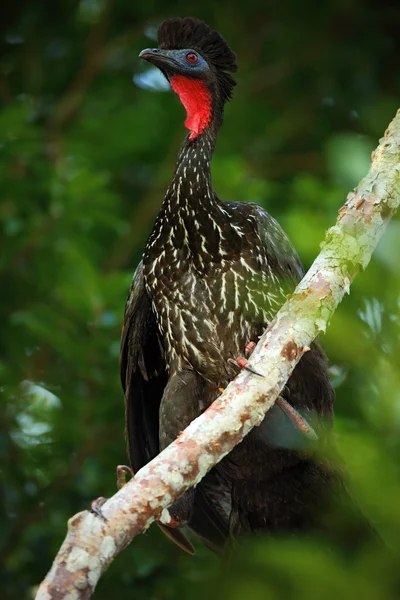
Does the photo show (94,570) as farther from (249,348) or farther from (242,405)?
(249,348)

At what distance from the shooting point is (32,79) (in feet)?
20.2

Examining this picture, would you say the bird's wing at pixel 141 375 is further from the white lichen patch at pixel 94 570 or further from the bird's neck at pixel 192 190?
the white lichen patch at pixel 94 570

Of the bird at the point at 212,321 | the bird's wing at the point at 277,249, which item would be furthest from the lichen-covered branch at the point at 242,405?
the bird's wing at the point at 277,249

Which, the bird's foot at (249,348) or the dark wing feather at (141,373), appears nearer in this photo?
the bird's foot at (249,348)

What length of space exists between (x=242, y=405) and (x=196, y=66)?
202 cm

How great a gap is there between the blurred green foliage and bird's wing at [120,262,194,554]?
0.15m

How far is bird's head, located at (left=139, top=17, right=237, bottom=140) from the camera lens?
419cm

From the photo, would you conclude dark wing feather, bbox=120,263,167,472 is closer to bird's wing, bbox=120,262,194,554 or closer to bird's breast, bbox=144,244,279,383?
bird's wing, bbox=120,262,194,554

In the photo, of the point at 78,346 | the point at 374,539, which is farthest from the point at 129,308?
the point at 374,539

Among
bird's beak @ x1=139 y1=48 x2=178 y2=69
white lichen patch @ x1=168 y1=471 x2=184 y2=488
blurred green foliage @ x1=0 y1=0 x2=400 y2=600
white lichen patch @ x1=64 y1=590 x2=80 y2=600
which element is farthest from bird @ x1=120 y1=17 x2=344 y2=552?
white lichen patch @ x1=64 y1=590 x2=80 y2=600

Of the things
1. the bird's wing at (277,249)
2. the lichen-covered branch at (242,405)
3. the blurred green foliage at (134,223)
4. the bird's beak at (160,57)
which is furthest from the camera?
the bird's beak at (160,57)

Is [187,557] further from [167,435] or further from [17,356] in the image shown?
[17,356]

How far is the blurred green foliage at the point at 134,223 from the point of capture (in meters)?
1.73

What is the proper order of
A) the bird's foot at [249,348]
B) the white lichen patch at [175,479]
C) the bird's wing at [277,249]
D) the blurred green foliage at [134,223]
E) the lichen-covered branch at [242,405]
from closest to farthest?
the blurred green foliage at [134,223] → the lichen-covered branch at [242,405] → the white lichen patch at [175,479] → the bird's foot at [249,348] → the bird's wing at [277,249]
